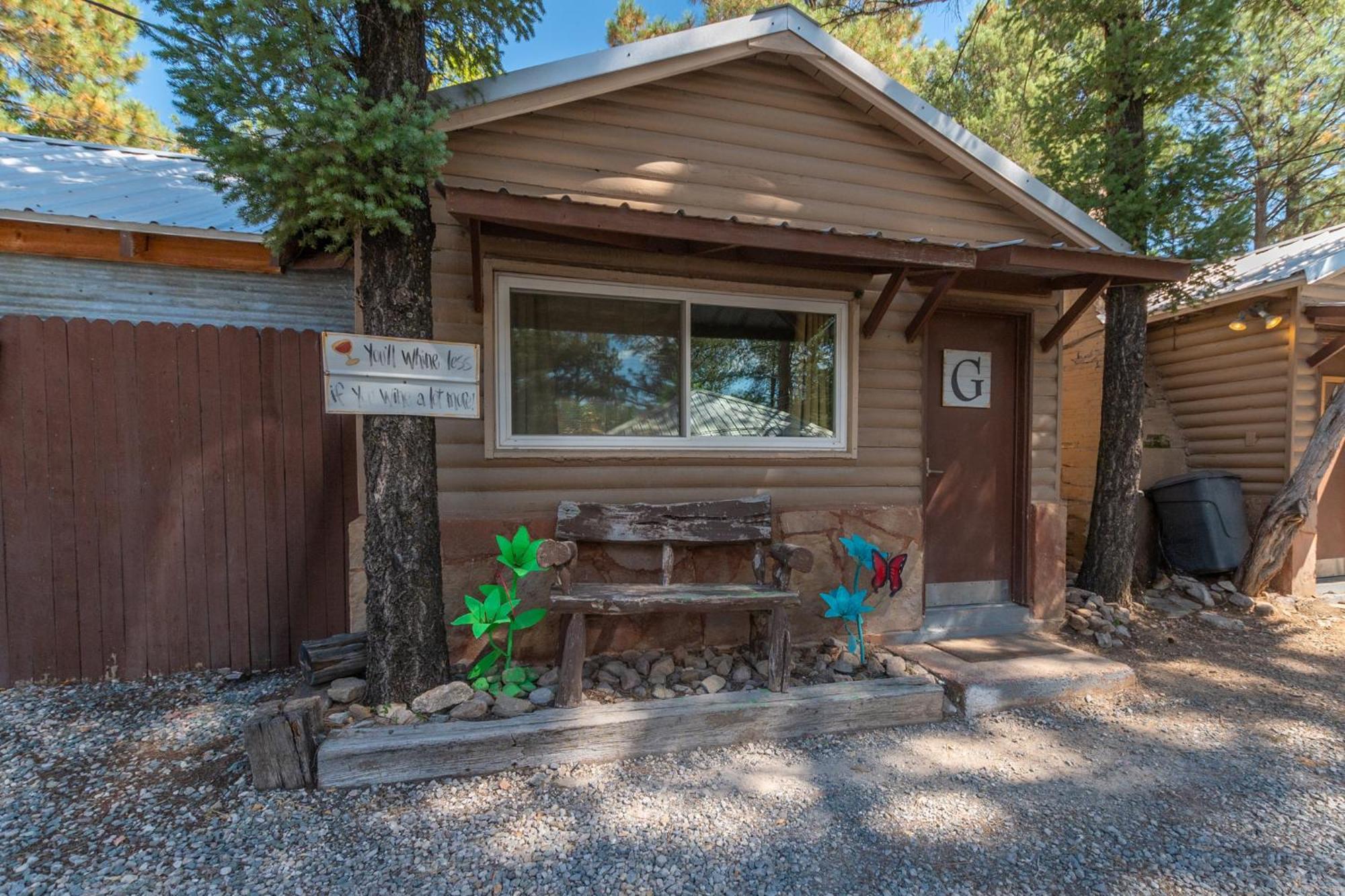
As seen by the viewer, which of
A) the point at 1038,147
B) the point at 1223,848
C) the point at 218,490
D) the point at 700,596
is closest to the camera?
the point at 1223,848

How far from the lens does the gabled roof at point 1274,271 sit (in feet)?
17.6

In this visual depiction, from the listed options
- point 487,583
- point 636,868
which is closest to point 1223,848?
point 636,868

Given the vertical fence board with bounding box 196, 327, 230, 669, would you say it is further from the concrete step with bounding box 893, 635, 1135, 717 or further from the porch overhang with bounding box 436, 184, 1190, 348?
the concrete step with bounding box 893, 635, 1135, 717

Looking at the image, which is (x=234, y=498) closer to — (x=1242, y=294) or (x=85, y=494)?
(x=85, y=494)

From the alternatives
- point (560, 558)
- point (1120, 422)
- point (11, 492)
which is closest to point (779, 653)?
point (560, 558)

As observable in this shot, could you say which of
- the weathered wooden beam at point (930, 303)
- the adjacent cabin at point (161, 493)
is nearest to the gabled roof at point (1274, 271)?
the weathered wooden beam at point (930, 303)

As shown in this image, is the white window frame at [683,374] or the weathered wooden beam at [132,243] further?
the weathered wooden beam at [132,243]

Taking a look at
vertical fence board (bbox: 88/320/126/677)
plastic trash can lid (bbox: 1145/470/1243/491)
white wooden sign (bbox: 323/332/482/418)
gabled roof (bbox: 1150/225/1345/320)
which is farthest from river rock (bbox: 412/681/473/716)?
plastic trash can lid (bbox: 1145/470/1243/491)

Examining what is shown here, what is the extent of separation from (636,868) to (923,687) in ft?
6.27

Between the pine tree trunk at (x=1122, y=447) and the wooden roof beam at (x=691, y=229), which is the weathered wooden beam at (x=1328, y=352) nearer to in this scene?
the pine tree trunk at (x=1122, y=447)

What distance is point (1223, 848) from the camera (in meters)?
2.29

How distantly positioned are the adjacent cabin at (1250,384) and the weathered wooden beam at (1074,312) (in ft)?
5.75

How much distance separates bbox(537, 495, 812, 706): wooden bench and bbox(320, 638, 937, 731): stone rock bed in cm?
15

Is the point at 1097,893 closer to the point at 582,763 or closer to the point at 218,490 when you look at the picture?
the point at 582,763
